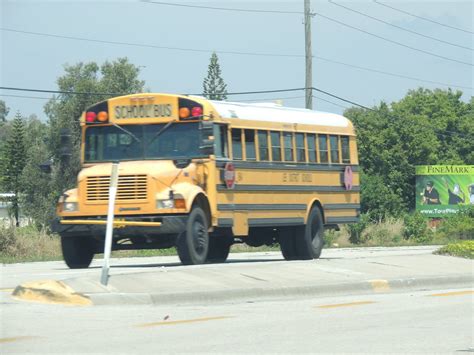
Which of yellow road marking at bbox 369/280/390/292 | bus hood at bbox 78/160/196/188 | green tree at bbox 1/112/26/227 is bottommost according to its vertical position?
A: yellow road marking at bbox 369/280/390/292

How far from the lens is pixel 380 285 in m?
17.2

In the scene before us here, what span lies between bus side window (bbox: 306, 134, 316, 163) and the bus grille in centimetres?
501

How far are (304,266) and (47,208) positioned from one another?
208 feet

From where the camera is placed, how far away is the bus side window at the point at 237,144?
21266 mm

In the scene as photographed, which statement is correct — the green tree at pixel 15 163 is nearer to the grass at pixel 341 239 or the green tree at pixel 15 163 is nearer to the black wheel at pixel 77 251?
the grass at pixel 341 239

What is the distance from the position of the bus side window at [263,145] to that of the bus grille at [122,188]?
321 cm

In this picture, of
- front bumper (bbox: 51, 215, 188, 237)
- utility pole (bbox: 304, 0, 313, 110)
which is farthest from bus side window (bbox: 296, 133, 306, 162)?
utility pole (bbox: 304, 0, 313, 110)

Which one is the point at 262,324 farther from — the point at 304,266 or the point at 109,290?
the point at 304,266

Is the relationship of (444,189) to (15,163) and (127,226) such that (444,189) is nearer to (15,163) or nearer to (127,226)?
(15,163)

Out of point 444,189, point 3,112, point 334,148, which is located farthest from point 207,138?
point 3,112

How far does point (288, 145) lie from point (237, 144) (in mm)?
1882

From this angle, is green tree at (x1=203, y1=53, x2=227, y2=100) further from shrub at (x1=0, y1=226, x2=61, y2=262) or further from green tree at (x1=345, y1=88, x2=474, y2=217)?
shrub at (x1=0, y1=226, x2=61, y2=262)

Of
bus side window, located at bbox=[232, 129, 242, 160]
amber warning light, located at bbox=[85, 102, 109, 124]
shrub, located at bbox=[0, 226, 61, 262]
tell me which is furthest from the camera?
shrub, located at bbox=[0, 226, 61, 262]

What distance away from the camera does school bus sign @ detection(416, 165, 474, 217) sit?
82.1 meters
